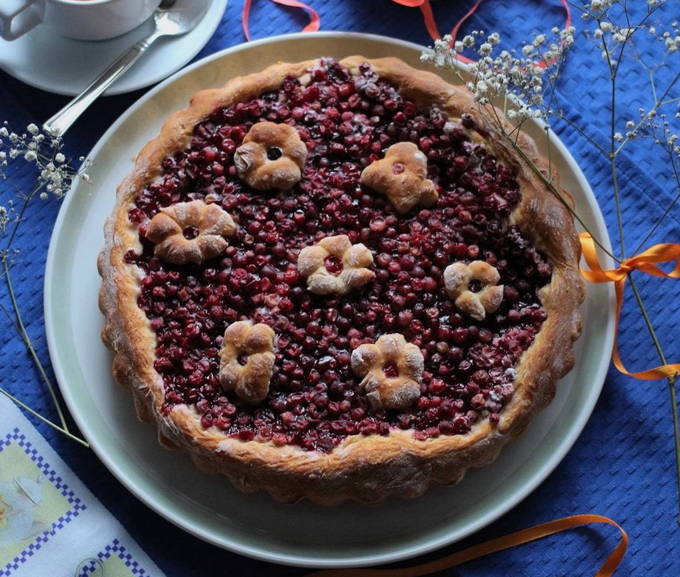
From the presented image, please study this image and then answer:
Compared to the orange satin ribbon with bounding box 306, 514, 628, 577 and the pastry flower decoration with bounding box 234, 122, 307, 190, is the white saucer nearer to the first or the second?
the pastry flower decoration with bounding box 234, 122, 307, 190

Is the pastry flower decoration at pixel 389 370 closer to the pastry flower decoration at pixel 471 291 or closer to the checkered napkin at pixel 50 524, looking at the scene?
the pastry flower decoration at pixel 471 291

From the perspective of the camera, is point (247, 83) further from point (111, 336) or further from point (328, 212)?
point (111, 336)

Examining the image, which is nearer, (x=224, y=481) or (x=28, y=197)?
(x=224, y=481)

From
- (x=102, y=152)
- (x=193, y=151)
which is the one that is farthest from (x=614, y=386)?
(x=102, y=152)

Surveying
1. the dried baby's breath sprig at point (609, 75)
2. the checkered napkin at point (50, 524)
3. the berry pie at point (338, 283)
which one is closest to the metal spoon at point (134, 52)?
the berry pie at point (338, 283)

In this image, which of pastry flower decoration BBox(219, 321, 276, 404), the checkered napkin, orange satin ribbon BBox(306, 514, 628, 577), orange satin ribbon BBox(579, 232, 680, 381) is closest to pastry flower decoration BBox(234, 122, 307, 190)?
pastry flower decoration BBox(219, 321, 276, 404)

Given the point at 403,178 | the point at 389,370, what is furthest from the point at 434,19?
the point at 389,370

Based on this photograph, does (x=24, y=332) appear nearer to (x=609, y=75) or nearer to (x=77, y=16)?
(x=77, y=16)
